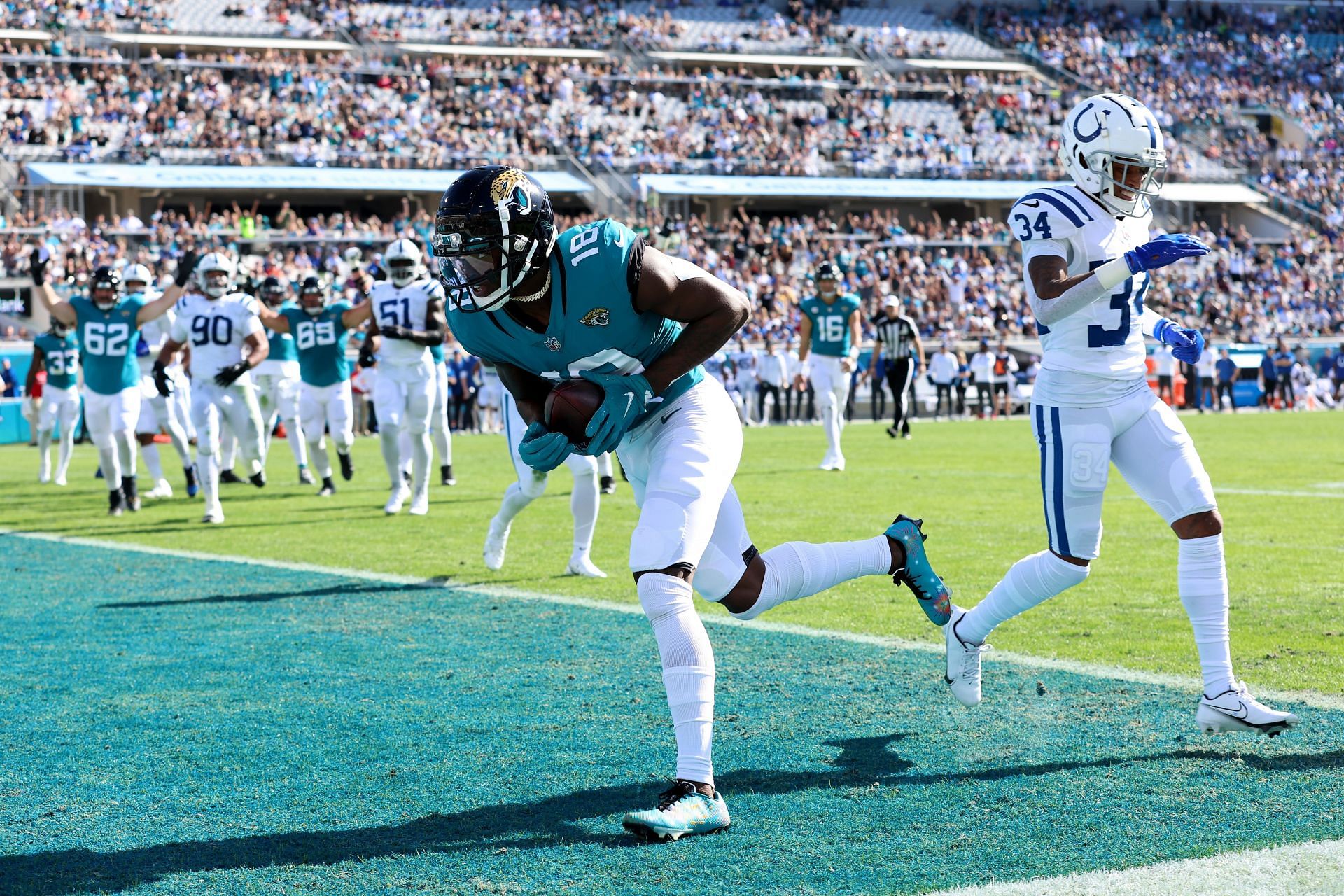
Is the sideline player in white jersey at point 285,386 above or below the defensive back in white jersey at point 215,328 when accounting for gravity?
below

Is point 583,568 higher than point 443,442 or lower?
lower

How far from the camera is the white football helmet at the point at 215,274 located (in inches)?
499

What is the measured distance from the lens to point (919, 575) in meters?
4.83

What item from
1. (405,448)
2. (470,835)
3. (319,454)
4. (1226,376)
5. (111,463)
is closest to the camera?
(470,835)

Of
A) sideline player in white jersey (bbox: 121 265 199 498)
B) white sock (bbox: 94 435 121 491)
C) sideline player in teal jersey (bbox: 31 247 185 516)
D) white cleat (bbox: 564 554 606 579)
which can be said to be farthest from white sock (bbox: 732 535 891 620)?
sideline player in white jersey (bbox: 121 265 199 498)

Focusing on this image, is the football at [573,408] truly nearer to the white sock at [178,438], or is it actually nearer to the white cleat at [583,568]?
the white cleat at [583,568]

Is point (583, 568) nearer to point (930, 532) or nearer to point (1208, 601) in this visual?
point (930, 532)

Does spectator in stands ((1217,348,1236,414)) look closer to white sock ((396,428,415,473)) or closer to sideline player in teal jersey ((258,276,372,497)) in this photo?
sideline player in teal jersey ((258,276,372,497))

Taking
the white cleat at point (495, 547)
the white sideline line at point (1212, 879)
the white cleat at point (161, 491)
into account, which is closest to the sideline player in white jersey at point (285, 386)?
the white cleat at point (161, 491)

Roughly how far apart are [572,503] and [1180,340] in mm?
3967

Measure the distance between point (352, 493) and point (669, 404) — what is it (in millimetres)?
10021

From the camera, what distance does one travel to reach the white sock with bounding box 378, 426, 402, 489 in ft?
39.0

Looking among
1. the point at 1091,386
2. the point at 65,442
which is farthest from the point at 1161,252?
the point at 65,442

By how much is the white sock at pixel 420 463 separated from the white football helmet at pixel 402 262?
1238 mm
